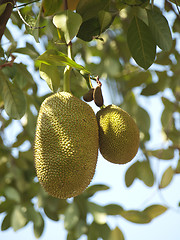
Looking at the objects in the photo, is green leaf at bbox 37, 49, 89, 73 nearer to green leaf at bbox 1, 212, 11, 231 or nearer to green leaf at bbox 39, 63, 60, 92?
green leaf at bbox 39, 63, 60, 92

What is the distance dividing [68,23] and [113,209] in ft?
2.68

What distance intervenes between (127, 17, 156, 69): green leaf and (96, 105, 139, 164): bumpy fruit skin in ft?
0.48

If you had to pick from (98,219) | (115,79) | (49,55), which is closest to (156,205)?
(98,219)

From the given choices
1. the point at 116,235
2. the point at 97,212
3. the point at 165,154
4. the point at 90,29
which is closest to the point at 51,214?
the point at 97,212

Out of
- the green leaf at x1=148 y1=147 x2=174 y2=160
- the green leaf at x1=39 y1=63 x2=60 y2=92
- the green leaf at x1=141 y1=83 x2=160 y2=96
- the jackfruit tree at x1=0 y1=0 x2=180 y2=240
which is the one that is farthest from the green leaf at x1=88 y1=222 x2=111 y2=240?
the green leaf at x1=39 y1=63 x2=60 y2=92

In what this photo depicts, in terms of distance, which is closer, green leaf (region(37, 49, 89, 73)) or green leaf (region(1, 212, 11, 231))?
green leaf (region(37, 49, 89, 73))

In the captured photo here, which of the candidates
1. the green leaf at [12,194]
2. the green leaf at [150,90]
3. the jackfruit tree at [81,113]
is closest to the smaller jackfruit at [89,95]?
the jackfruit tree at [81,113]

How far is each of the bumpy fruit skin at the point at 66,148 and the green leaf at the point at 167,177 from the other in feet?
2.50

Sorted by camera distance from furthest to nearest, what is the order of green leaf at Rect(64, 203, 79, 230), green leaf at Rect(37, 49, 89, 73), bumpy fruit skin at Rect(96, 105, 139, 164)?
green leaf at Rect(64, 203, 79, 230)
bumpy fruit skin at Rect(96, 105, 139, 164)
green leaf at Rect(37, 49, 89, 73)

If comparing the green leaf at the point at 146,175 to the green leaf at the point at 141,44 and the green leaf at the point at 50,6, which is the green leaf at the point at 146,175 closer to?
the green leaf at the point at 141,44

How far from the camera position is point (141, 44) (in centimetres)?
86

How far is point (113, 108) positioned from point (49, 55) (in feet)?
0.82

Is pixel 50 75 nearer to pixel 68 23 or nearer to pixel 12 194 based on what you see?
pixel 68 23

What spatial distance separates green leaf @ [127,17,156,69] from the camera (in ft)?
2.80
